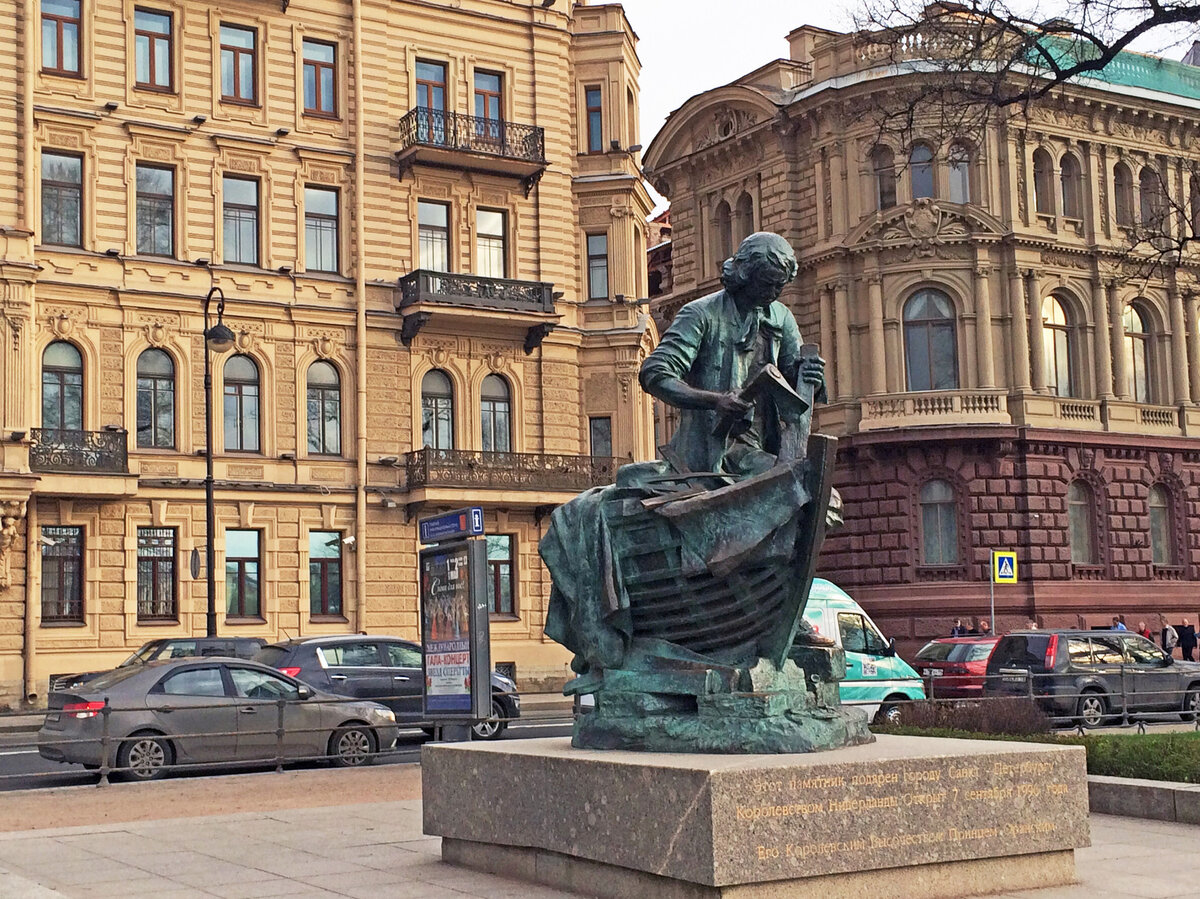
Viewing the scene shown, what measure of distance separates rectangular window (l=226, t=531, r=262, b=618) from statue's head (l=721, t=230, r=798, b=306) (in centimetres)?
2683

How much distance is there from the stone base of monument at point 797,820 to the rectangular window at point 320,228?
2930 centimetres

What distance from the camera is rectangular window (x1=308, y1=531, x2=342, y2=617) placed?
36.0 m

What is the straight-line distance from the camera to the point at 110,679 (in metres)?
18.9

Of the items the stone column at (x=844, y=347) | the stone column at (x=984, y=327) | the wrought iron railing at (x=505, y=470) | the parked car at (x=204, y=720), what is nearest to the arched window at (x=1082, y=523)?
the stone column at (x=984, y=327)

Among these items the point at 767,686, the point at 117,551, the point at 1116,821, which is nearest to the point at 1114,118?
the point at 117,551

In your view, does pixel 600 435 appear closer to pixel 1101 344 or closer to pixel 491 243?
pixel 491 243

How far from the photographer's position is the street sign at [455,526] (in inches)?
699

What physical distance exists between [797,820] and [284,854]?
4160mm

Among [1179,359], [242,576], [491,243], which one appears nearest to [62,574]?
[242,576]

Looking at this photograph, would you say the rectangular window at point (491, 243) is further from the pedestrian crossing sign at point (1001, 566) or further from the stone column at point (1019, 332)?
the pedestrian crossing sign at point (1001, 566)

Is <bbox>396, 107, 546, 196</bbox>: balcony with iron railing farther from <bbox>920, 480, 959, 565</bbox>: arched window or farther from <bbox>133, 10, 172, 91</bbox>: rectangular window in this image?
<bbox>920, 480, 959, 565</bbox>: arched window

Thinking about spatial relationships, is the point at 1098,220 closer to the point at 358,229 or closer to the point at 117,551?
the point at 358,229

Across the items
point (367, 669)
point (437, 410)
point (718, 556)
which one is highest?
point (437, 410)

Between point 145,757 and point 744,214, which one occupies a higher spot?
point 744,214
